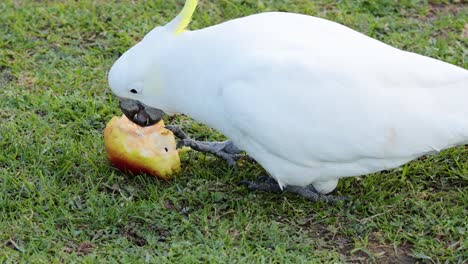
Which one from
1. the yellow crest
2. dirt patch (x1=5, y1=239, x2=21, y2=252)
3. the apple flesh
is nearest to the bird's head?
the yellow crest

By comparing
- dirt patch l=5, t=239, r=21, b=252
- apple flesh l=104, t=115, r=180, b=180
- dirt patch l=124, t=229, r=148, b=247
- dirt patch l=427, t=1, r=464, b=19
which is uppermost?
dirt patch l=427, t=1, r=464, b=19

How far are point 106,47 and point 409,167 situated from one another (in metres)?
1.85

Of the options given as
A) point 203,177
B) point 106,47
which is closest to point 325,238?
point 203,177

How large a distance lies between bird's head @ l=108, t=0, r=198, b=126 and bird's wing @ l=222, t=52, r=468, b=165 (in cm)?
32

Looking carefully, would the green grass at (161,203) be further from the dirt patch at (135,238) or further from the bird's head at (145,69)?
the bird's head at (145,69)

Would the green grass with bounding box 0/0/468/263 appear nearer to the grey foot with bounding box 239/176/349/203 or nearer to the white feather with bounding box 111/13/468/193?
the grey foot with bounding box 239/176/349/203

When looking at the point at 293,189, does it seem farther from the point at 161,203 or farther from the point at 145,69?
the point at 145,69

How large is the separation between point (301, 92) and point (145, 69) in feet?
2.04

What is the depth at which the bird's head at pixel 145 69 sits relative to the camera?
10.8ft

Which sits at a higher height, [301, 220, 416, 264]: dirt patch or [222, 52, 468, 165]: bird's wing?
[222, 52, 468, 165]: bird's wing

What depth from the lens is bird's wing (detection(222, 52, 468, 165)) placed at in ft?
10.5

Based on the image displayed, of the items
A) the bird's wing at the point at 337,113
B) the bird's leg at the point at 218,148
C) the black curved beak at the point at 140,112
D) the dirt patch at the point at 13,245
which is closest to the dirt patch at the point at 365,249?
the bird's wing at the point at 337,113

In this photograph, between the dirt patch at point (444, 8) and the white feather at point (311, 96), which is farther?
the dirt patch at point (444, 8)

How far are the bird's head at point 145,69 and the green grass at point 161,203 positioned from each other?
434 millimetres
